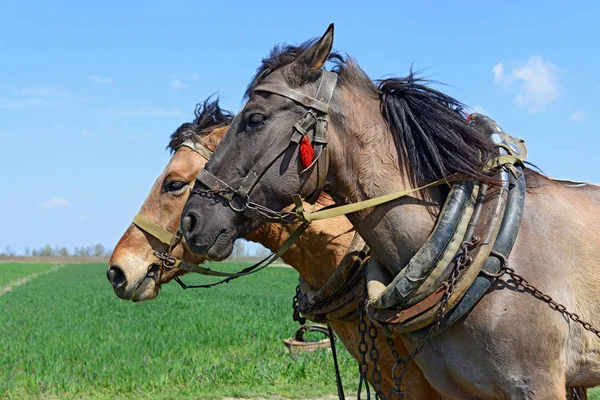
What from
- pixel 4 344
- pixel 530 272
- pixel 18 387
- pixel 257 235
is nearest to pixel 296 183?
pixel 530 272

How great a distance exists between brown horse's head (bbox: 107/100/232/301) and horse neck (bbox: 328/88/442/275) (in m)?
1.48

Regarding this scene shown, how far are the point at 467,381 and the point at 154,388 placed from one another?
668 cm

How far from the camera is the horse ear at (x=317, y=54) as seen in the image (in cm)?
289

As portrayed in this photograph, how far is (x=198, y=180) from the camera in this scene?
288 centimetres

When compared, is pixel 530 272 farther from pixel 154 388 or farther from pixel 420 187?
pixel 154 388

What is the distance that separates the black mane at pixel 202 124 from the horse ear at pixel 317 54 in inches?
72.0

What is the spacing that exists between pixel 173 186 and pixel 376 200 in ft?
6.28

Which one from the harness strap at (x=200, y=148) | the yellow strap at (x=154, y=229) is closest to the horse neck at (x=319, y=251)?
the yellow strap at (x=154, y=229)

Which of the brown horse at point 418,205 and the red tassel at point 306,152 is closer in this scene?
the brown horse at point 418,205

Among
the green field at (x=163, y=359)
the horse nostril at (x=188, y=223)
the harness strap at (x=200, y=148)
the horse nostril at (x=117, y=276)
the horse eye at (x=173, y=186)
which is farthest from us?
the green field at (x=163, y=359)

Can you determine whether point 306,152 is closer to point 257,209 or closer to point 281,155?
point 281,155

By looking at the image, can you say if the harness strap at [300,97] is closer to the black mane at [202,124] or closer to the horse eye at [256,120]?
the horse eye at [256,120]

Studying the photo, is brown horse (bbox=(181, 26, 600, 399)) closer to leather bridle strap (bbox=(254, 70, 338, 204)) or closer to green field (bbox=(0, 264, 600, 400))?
leather bridle strap (bbox=(254, 70, 338, 204))

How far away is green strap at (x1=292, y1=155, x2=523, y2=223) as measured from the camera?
9.22 feet
